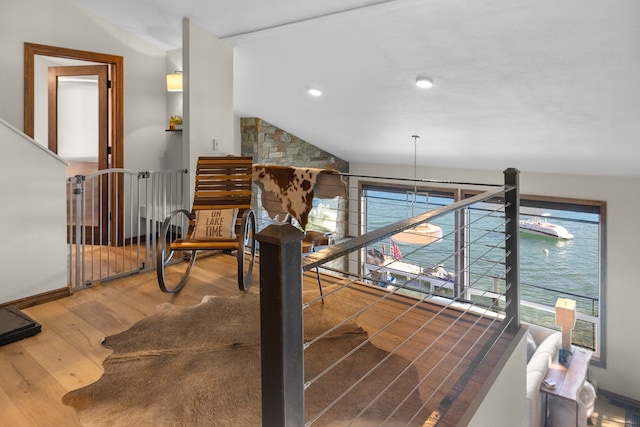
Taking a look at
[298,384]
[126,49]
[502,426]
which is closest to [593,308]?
[502,426]

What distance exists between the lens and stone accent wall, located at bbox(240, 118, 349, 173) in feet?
21.9

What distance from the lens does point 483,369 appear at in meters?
2.21

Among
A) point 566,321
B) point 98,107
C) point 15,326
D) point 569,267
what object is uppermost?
point 98,107

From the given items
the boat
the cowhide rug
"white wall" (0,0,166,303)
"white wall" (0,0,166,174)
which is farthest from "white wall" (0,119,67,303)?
the boat

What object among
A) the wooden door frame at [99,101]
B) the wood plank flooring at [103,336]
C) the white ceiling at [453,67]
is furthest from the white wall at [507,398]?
the wooden door frame at [99,101]

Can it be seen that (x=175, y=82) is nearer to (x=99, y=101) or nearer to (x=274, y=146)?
(x=99, y=101)

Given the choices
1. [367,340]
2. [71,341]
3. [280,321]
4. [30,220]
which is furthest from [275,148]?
[280,321]

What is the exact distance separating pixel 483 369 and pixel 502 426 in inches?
16.6

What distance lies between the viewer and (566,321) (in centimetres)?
566

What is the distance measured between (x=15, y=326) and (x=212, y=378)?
1329 millimetres

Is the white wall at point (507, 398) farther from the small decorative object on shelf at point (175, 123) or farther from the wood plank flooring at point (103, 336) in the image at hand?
the small decorative object on shelf at point (175, 123)

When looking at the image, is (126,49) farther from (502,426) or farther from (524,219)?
(524,219)

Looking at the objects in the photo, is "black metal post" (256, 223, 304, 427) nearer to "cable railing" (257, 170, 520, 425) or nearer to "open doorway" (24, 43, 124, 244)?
"cable railing" (257, 170, 520, 425)

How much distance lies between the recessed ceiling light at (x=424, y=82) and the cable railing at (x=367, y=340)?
6.28 feet
